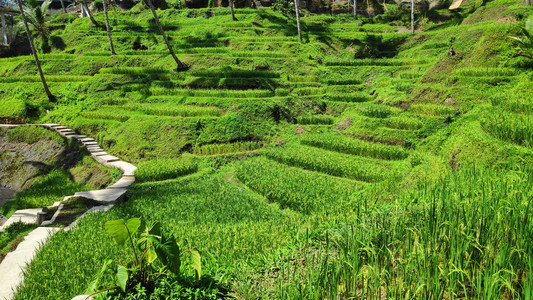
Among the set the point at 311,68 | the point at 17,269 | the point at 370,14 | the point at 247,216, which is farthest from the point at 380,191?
the point at 370,14

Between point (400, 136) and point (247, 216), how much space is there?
592 cm

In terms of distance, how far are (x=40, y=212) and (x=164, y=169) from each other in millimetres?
3250

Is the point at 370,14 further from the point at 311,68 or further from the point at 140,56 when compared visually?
the point at 140,56

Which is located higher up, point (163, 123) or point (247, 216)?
point (163, 123)

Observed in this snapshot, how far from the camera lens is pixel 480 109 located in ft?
27.9

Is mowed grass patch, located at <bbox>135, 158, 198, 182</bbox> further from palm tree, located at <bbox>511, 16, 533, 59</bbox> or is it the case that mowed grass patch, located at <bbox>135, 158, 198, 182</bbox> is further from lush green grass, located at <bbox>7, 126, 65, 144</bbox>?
palm tree, located at <bbox>511, 16, 533, 59</bbox>

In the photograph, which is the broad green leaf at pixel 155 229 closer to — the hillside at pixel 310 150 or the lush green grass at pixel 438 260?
the hillside at pixel 310 150

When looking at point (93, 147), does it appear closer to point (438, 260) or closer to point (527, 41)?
point (438, 260)

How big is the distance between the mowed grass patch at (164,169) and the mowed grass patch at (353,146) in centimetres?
421

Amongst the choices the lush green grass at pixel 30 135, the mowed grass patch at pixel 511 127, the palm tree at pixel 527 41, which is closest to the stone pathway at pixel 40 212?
the lush green grass at pixel 30 135

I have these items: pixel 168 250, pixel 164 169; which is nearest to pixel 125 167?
pixel 164 169

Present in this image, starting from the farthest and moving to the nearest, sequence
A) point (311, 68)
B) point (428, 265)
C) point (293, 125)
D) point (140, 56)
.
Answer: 1. point (140, 56)
2. point (311, 68)
3. point (293, 125)
4. point (428, 265)

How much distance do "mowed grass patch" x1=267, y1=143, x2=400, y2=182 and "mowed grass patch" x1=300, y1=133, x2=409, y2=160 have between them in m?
0.29

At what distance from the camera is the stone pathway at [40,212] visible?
4293 millimetres
